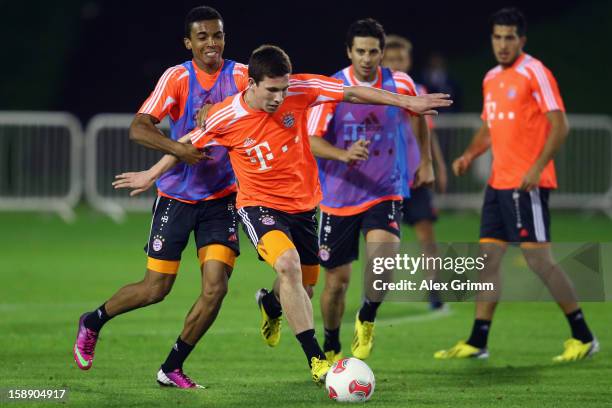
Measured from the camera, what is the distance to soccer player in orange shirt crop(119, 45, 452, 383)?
26.8 feet

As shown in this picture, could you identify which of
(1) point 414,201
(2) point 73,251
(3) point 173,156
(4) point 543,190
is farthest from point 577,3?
(3) point 173,156

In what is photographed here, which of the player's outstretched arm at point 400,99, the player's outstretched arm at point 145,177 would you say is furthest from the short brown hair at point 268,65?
the player's outstretched arm at point 145,177

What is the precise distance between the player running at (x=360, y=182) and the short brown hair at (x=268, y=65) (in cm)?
148

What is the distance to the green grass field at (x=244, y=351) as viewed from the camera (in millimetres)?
8133

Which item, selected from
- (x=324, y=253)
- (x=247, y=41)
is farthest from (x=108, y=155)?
(x=324, y=253)

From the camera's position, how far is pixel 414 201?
13.1 metres

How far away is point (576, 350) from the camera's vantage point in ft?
32.5

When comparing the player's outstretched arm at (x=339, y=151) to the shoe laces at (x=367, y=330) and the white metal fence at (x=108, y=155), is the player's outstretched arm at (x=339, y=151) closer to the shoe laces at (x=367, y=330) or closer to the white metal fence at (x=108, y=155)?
the shoe laces at (x=367, y=330)

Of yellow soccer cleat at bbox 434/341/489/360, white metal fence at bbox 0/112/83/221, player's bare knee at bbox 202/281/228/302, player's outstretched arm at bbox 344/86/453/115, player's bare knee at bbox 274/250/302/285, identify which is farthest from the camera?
white metal fence at bbox 0/112/83/221

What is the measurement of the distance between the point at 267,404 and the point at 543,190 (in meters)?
3.47

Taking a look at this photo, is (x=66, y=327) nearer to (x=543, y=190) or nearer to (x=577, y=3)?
(x=543, y=190)

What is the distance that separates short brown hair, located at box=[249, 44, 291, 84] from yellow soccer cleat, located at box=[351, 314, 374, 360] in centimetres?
234

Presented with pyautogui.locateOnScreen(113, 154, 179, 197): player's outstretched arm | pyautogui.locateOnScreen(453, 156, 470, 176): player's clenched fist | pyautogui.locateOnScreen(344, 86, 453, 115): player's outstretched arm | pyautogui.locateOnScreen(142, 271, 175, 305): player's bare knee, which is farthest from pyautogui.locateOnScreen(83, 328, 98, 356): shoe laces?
pyautogui.locateOnScreen(453, 156, 470, 176): player's clenched fist

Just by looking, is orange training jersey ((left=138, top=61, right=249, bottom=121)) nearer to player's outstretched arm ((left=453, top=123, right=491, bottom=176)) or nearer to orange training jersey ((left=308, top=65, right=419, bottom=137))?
orange training jersey ((left=308, top=65, right=419, bottom=137))
